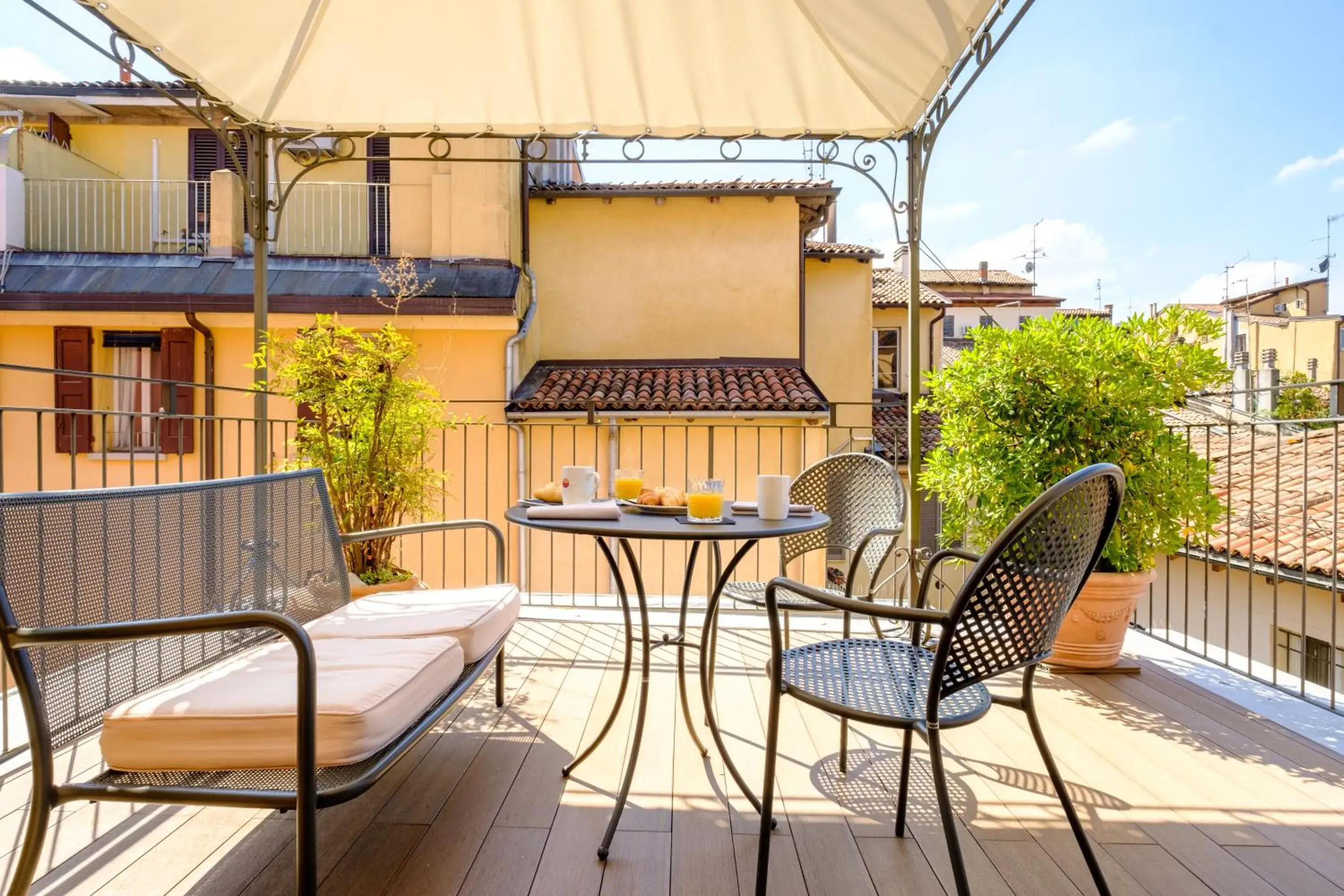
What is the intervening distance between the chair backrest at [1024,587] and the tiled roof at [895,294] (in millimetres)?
11660

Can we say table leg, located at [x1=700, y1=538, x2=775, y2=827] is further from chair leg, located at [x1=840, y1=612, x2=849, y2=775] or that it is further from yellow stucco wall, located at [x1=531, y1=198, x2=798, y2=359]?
yellow stucco wall, located at [x1=531, y1=198, x2=798, y2=359]

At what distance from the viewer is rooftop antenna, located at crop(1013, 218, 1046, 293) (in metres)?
29.1

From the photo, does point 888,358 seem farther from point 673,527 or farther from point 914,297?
point 673,527

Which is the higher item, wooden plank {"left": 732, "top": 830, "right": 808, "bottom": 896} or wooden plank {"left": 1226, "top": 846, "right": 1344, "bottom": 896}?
wooden plank {"left": 732, "top": 830, "right": 808, "bottom": 896}

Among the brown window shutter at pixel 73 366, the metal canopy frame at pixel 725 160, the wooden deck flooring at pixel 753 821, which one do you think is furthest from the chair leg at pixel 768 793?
the brown window shutter at pixel 73 366

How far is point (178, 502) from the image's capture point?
1742mm

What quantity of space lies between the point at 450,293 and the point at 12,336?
5.34 metres

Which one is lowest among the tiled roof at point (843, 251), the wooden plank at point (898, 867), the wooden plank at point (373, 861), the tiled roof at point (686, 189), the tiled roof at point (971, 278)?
→ the wooden plank at point (898, 867)

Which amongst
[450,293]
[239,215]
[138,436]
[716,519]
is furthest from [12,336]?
[716,519]

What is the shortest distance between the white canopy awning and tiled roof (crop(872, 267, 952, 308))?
9.62 meters

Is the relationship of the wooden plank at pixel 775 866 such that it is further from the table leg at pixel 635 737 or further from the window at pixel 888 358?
the window at pixel 888 358

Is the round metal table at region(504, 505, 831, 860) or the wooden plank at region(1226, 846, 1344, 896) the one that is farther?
the round metal table at region(504, 505, 831, 860)

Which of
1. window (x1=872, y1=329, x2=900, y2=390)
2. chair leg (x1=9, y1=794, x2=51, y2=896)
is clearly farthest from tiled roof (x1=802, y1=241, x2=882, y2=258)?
chair leg (x1=9, y1=794, x2=51, y2=896)

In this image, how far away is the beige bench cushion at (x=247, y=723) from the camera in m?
1.29
